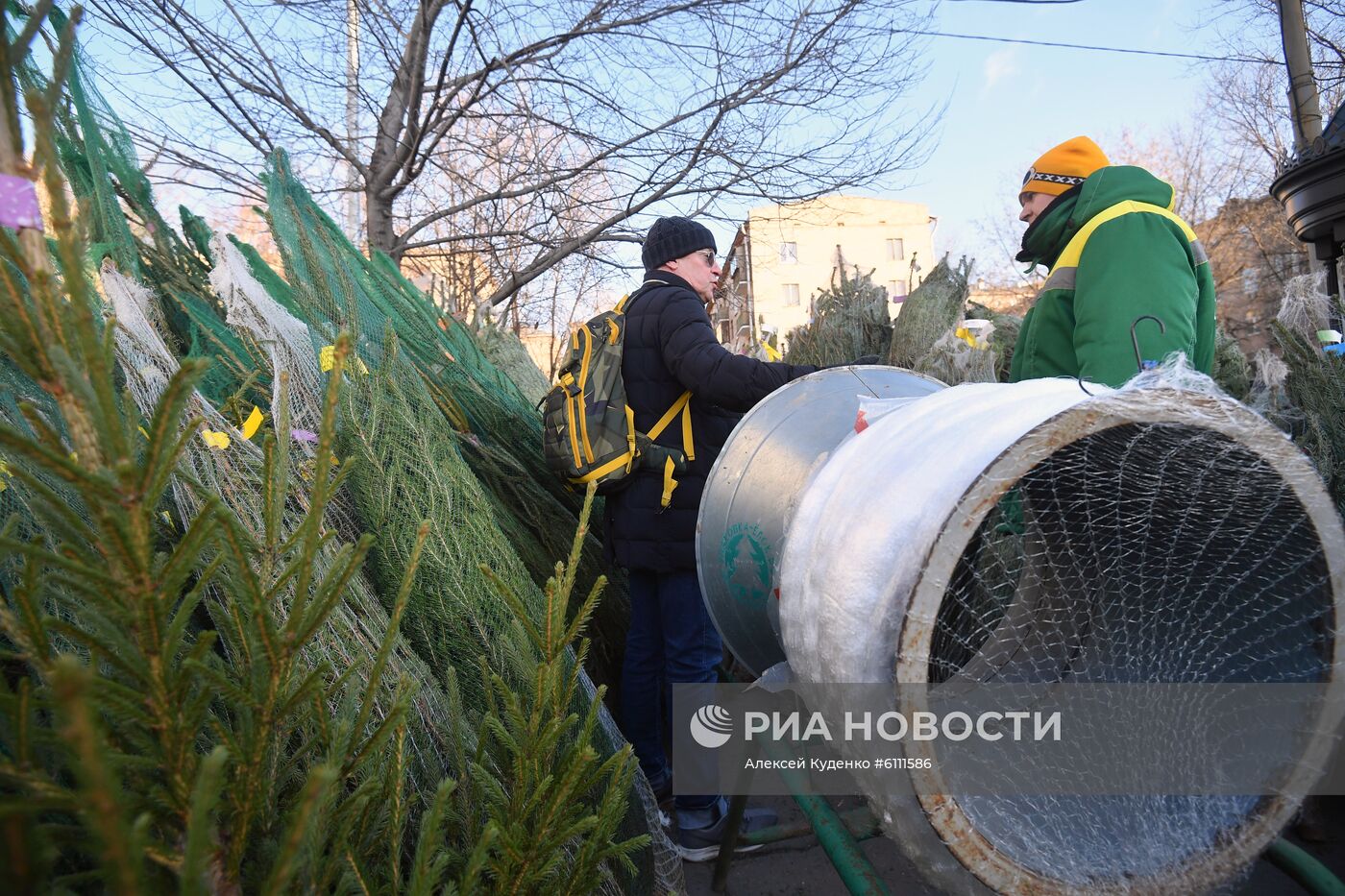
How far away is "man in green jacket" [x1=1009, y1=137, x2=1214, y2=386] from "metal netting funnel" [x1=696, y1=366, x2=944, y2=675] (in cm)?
43

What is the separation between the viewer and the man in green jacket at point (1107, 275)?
68.4 inches

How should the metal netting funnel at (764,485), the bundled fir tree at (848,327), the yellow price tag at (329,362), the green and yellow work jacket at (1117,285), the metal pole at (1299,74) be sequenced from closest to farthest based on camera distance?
the metal netting funnel at (764,485) < the green and yellow work jacket at (1117,285) < the yellow price tag at (329,362) < the bundled fir tree at (848,327) < the metal pole at (1299,74)

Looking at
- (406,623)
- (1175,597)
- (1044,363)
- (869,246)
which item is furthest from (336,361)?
(869,246)

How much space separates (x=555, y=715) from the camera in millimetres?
1171

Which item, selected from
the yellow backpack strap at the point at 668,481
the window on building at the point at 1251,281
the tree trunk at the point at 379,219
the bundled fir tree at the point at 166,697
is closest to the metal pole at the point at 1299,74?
the yellow backpack strap at the point at 668,481

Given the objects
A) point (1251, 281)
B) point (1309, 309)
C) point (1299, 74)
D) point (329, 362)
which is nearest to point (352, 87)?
point (329, 362)

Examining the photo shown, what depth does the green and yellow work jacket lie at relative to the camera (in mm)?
1734

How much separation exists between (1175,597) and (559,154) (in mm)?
6157

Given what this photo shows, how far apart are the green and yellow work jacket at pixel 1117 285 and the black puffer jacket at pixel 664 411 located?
2.96 feet

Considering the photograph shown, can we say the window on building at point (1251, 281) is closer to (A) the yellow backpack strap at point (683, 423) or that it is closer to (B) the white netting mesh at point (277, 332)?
(A) the yellow backpack strap at point (683, 423)

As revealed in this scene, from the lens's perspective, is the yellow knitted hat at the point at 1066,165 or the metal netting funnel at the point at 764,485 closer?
the metal netting funnel at the point at 764,485

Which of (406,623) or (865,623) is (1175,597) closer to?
(865,623)

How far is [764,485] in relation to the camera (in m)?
1.59

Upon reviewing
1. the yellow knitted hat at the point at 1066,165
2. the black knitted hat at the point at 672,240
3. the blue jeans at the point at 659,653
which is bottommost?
the blue jeans at the point at 659,653
